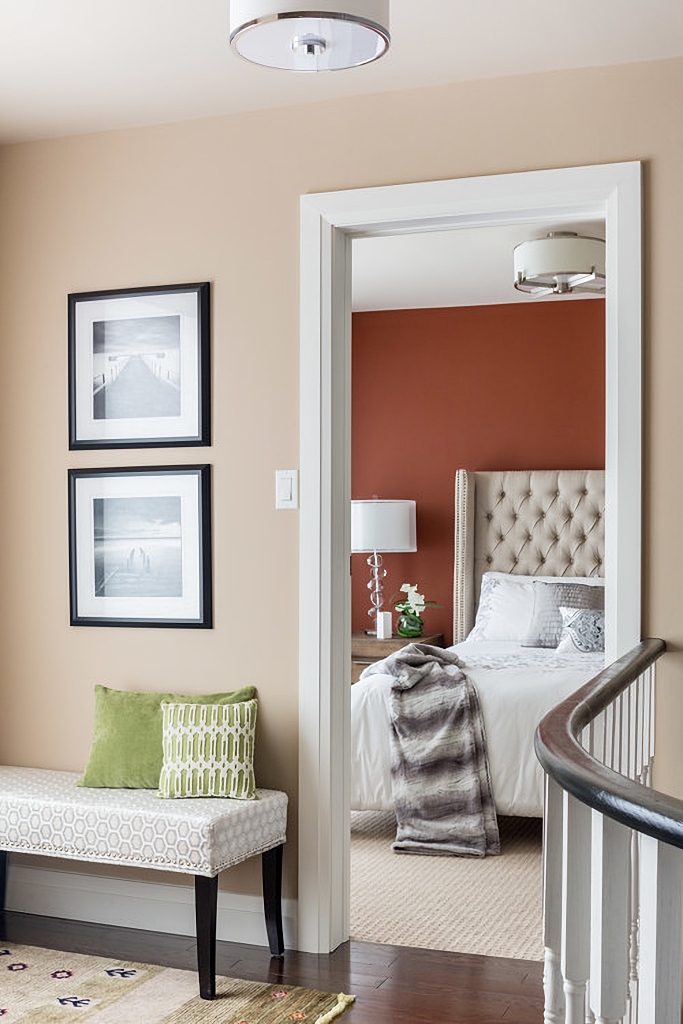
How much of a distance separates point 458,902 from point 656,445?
1.79 meters

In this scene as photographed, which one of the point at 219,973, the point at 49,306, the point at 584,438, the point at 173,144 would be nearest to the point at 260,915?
the point at 219,973

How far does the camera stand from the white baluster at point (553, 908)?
1.73 meters

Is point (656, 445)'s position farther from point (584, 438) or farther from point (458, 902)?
point (584, 438)

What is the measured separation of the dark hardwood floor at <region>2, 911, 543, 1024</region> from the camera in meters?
3.16

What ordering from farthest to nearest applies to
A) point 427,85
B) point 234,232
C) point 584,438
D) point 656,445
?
point 584,438 < point 234,232 < point 427,85 < point 656,445

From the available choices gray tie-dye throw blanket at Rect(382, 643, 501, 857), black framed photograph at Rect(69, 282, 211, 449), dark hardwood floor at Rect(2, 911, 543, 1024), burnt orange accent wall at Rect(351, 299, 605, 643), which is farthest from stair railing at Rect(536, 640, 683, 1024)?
burnt orange accent wall at Rect(351, 299, 605, 643)

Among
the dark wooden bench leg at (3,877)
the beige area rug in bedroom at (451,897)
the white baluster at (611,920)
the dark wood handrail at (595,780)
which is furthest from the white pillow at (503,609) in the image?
the white baluster at (611,920)

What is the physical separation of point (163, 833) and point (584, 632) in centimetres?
307

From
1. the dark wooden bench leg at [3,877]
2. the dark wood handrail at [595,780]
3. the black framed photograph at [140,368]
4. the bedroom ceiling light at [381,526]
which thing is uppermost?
the black framed photograph at [140,368]

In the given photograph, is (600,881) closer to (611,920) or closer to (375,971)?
(611,920)

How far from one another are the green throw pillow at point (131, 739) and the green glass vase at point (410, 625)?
3.26 m

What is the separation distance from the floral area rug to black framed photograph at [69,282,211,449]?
163 cm

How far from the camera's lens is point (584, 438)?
6820 mm

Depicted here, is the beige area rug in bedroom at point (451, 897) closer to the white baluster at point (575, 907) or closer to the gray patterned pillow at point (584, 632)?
the gray patterned pillow at point (584, 632)
